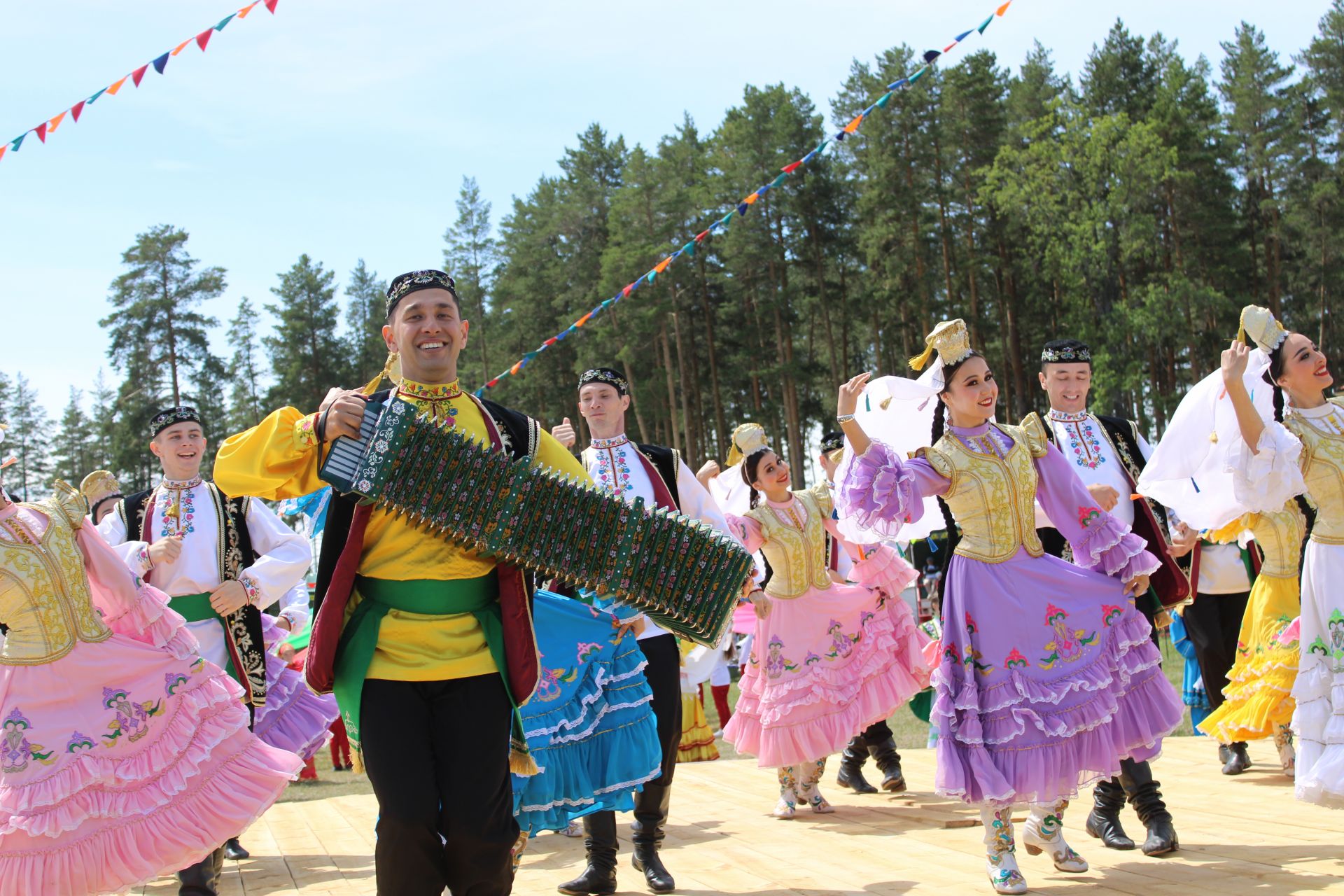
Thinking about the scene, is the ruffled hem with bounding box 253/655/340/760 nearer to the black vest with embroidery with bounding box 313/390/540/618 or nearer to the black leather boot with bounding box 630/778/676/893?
→ the black leather boot with bounding box 630/778/676/893

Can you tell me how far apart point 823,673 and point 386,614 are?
433cm

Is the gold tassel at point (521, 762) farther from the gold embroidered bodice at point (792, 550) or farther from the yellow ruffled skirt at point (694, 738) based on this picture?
the yellow ruffled skirt at point (694, 738)

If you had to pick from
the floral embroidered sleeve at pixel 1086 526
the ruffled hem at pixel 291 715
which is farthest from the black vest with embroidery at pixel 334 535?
the ruffled hem at pixel 291 715

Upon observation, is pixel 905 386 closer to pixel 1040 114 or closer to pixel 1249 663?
pixel 1249 663

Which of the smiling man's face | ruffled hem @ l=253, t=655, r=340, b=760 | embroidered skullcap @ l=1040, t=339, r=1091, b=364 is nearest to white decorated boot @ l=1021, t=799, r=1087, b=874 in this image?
→ embroidered skullcap @ l=1040, t=339, r=1091, b=364

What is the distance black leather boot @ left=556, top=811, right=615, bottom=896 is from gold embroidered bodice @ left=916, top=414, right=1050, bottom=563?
6.21ft

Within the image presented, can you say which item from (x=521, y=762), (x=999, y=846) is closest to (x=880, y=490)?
(x=999, y=846)

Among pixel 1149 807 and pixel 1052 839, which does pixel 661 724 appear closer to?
pixel 1052 839

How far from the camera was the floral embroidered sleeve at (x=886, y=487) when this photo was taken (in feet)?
15.7

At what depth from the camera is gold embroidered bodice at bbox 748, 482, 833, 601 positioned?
23.9 feet

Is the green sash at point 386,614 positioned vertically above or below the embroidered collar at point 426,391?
below

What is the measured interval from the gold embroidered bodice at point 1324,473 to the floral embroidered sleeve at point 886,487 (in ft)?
4.60

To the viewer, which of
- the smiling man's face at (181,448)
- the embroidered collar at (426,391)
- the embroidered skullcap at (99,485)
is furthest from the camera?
the embroidered skullcap at (99,485)

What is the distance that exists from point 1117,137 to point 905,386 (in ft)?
99.2
